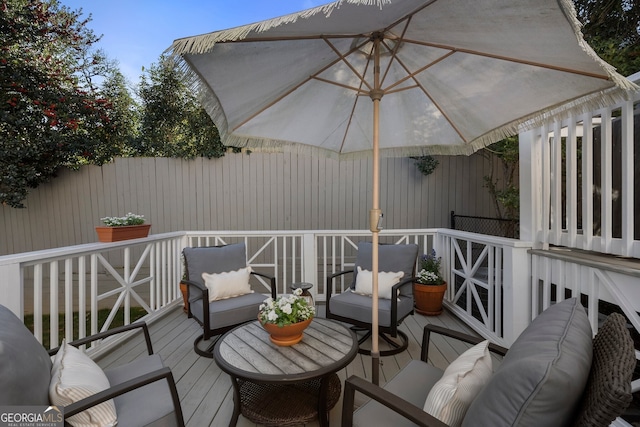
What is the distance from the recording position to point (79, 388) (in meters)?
1.14

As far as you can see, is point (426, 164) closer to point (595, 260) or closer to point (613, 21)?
point (613, 21)

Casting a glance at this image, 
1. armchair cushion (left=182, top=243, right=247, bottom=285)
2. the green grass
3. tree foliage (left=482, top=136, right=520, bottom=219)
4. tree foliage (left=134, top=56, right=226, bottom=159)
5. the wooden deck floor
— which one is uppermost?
tree foliage (left=134, top=56, right=226, bottom=159)

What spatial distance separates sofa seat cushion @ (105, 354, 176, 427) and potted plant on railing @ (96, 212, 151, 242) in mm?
1630

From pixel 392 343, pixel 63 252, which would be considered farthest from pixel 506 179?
pixel 63 252

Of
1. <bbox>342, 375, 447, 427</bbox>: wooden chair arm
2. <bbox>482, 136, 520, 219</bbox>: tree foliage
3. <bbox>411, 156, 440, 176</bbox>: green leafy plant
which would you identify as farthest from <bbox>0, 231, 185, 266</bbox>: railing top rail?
<bbox>482, 136, 520, 219</bbox>: tree foliage

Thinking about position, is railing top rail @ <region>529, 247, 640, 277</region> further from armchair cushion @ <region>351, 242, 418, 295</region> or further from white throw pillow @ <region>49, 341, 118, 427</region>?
white throw pillow @ <region>49, 341, 118, 427</region>

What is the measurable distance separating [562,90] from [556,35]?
51 centimetres

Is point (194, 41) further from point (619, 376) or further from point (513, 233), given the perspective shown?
point (513, 233)

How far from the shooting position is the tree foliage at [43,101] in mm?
4668

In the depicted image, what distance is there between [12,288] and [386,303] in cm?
272

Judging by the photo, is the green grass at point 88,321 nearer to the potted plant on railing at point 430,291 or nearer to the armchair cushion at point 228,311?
the armchair cushion at point 228,311

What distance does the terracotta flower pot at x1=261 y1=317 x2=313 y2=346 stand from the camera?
178cm

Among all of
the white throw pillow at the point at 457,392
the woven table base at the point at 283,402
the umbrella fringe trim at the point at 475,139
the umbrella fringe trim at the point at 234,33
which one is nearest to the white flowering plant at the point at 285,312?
the woven table base at the point at 283,402

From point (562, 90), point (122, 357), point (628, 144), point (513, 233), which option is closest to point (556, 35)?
point (562, 90)
